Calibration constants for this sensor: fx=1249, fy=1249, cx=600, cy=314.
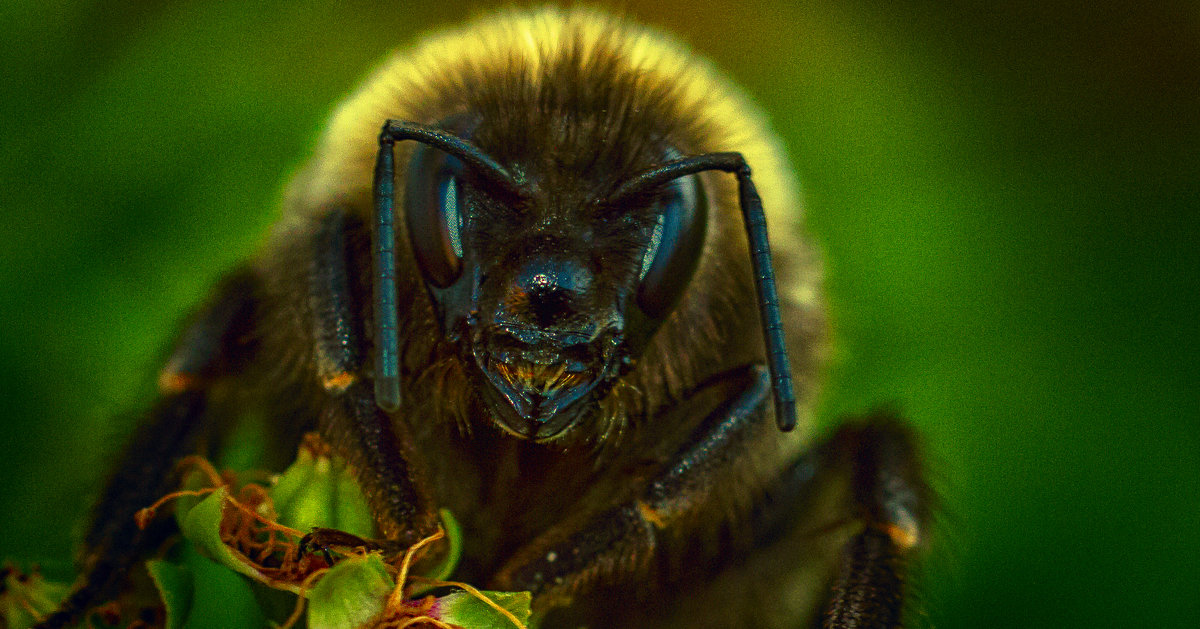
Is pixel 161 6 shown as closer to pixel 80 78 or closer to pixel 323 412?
pixel 80 78

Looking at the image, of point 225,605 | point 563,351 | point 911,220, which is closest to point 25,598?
point 225,605

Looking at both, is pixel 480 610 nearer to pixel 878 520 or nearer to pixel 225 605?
pixel 225 605

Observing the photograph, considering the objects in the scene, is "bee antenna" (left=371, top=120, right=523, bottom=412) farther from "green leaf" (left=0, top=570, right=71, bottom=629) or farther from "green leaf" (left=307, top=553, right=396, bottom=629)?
"green leaf" (left=0, top=570, right=71, bottom=629)

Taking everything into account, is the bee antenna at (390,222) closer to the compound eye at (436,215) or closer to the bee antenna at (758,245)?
the compound eye at (436,215)

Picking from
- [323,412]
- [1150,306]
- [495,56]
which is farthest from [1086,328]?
[323,412]

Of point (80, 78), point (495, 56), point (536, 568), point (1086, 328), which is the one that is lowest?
point (1086, 328)

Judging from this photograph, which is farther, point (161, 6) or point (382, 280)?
point (161, 6)

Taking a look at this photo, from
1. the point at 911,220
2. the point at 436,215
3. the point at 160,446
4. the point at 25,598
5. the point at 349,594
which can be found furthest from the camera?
the point at 911,220
